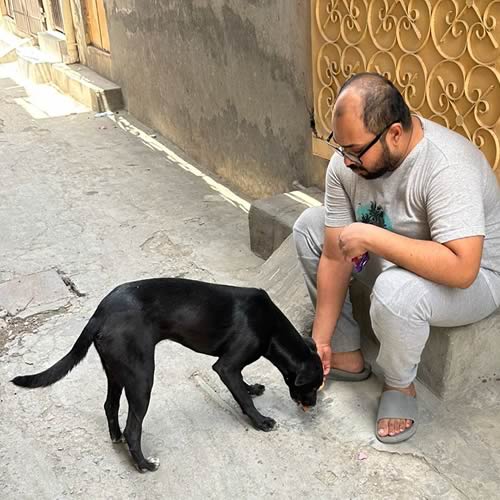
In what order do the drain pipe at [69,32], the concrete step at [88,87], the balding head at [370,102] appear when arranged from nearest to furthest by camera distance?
1. the balding head at [370,102]
2. the concrete step at [88,87]
3. the drain pipe at [69,32]

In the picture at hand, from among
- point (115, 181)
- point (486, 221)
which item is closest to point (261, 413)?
point (486, 221)

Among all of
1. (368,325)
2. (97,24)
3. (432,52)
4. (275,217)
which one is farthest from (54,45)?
(368,325)

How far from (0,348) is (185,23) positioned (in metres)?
3.41

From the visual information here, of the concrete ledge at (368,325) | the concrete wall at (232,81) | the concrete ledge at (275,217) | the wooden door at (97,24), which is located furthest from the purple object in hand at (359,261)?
the wooden door at (97,24)

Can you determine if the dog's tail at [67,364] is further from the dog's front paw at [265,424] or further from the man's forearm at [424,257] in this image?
the man's forearm at [424,257]

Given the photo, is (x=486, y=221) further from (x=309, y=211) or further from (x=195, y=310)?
(x=195, y=310)

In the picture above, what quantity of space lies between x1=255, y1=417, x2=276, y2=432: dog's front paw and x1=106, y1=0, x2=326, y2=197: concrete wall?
190 centimetres

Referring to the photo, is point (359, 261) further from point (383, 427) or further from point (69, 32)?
point (69, 32)

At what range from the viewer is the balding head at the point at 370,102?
2.00 meters

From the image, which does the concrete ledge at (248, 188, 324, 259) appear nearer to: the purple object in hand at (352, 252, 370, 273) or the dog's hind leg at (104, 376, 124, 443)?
the purple object in hand at (352, 252, 370, 273)

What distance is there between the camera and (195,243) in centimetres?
428

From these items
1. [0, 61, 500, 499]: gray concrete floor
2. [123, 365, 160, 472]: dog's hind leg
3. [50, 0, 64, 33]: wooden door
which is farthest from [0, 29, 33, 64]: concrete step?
[123, 365, 160, 472]: dog's hind leg

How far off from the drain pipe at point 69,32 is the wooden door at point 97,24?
566 millimetres

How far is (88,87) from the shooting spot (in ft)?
26.3
